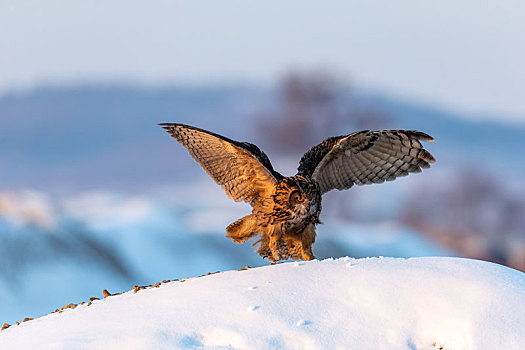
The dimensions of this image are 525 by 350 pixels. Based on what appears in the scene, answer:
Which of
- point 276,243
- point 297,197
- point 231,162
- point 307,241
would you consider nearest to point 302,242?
point 307,241

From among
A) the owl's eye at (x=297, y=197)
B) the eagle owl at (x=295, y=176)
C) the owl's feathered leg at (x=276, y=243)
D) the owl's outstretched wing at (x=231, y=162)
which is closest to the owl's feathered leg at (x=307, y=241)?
the eagle owl at (x=295, y=176)

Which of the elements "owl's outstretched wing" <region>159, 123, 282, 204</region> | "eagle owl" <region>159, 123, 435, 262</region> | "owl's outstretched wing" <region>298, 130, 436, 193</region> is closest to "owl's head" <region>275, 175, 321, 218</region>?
"eagle owl" <region>159, 123, 435, 262</region>

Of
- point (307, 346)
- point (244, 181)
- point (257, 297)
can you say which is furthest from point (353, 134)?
point (307, 346)

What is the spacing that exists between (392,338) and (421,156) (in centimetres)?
200

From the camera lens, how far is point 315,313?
3.78 meters

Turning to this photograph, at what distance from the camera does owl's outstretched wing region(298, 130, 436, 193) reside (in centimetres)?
512

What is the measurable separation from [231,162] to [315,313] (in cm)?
178

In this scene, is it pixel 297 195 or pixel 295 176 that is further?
pixel 295 176

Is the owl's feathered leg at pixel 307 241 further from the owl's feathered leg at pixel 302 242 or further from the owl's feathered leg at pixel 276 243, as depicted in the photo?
the owl's feathered leg at pixel 276 243

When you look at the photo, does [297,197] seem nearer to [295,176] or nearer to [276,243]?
[295,176]

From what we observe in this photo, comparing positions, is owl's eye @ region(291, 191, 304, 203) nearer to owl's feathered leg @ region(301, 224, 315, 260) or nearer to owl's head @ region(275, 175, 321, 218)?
owl's head @ region(275, 175, 321, 218)

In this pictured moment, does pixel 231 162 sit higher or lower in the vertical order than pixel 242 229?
higher

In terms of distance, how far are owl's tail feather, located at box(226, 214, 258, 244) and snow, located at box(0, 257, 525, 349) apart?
732 millimetres

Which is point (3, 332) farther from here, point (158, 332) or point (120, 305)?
point (158, 332)
